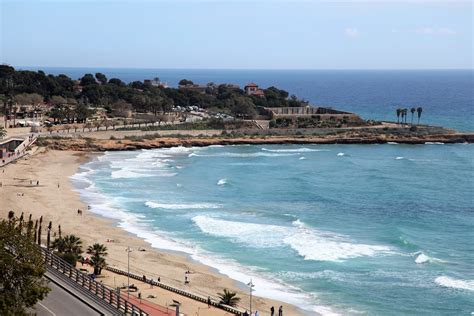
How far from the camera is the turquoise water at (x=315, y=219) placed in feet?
112

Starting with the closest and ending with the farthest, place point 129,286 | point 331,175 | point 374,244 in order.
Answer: point 129,286
point 374,244
point 331,175

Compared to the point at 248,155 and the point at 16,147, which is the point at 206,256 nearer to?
the point at 248,155

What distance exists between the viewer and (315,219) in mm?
48438

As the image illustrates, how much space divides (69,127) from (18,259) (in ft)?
252

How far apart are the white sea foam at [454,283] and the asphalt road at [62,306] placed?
18.4m

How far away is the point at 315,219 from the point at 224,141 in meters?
47.4

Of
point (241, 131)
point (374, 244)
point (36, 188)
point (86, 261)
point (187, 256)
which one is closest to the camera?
point (86, 261)

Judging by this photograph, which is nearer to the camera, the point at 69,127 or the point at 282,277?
the point at 282,277

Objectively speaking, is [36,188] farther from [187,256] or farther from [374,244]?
[374,244]

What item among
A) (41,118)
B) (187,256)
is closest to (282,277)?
(187,256)

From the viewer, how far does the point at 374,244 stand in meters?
42.0

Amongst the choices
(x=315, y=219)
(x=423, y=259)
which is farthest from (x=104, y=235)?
(x=423, y=259)

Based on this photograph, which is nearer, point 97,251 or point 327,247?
point 97,251

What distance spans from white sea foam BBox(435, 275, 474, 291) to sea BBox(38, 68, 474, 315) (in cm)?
5
